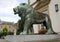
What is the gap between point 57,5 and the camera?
1451 centimetres

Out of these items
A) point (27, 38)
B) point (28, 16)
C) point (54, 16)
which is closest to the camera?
point (27, 38)

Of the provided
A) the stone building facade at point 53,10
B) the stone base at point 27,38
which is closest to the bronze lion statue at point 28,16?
the stone base at point 27,38

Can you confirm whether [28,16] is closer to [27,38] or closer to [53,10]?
[27,38]

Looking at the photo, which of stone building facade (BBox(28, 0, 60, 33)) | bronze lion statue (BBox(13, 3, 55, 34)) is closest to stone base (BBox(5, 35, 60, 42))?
bronze lion statue (BBox(13, 3, 55, 34))

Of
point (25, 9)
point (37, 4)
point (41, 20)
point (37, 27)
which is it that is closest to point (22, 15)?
point (25, 9)

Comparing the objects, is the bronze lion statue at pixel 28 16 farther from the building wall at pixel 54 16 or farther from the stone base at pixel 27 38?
the building wall at pixel 54 16

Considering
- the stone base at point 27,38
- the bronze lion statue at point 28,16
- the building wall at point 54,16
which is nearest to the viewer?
the stone base at point 27,38

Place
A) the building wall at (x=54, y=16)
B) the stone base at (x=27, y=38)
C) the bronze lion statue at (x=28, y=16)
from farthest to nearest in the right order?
the building wall at (x=54, y=16) < the bronze lion statue at (x=28, y=16) < the stone base at (x=27, y=38)

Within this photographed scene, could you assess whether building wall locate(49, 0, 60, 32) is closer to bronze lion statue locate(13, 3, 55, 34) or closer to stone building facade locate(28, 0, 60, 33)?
stone building facade locate(28, 0, 60, 33)

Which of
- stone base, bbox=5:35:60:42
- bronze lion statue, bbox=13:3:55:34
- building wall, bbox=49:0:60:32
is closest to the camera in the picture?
stone base, bbox=5:35:60:42

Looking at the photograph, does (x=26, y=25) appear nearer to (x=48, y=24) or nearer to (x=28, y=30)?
(x=28, y=30)

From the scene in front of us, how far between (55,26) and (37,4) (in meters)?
4.54

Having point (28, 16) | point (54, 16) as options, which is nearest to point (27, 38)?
point (28, 16)

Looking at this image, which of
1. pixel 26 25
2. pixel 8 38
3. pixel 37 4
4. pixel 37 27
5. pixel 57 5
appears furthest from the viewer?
pixel 37 4
